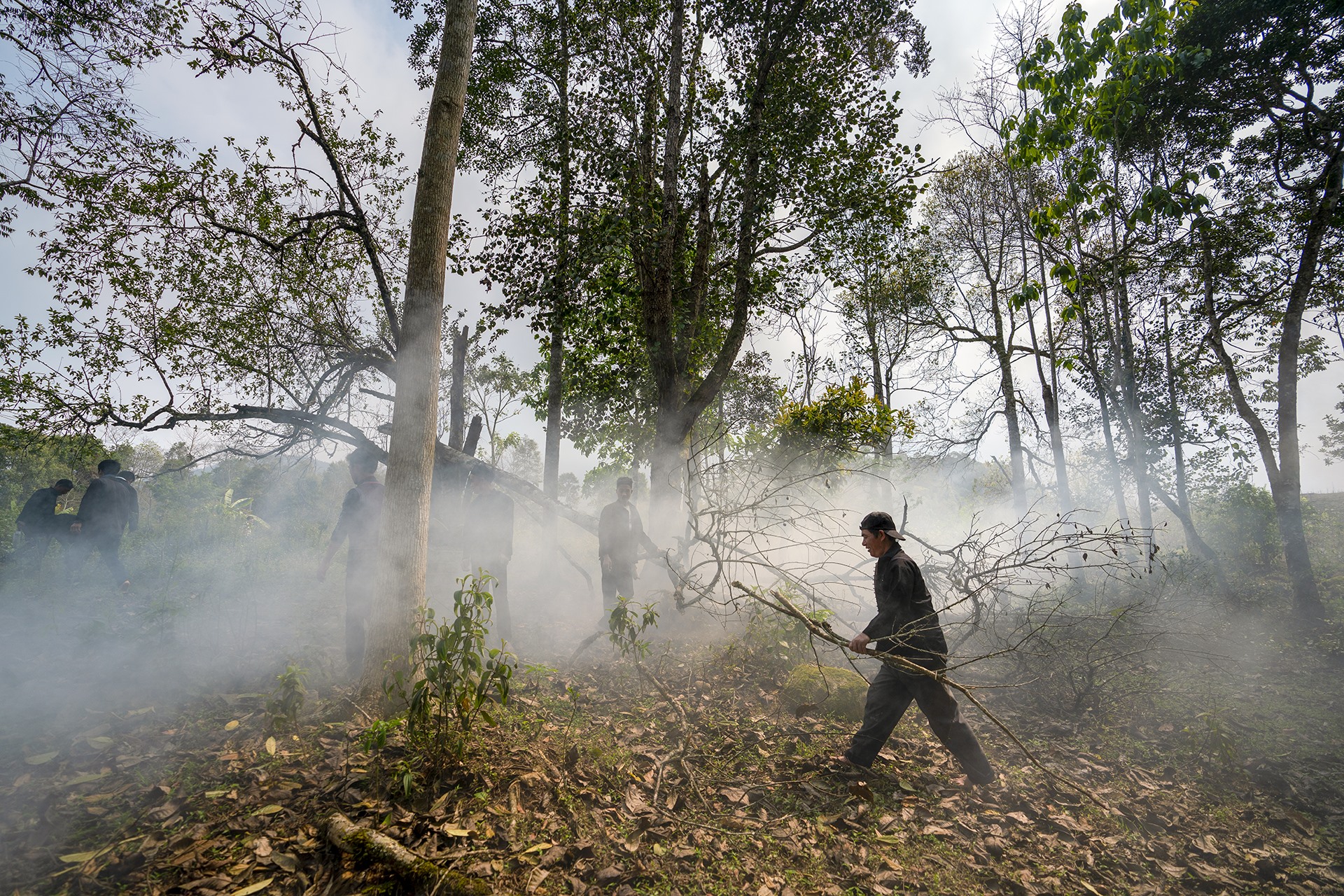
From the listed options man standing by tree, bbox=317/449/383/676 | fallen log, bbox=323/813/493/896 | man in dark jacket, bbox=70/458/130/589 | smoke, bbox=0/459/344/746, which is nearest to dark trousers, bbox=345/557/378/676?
man standing by tree, bbox=317/449/383/676

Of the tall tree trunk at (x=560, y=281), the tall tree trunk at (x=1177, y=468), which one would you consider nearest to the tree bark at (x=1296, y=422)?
the tall tree trunk at (x=1177, y=468)

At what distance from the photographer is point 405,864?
2.33m

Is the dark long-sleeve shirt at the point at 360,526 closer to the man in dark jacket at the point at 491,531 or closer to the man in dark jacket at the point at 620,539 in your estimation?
the man in dark jacket at the point at 491,531

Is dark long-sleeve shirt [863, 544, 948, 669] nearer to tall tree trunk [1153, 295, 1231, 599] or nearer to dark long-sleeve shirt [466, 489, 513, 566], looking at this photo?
dark long-sleeve shirt [466, 489, 513, 566]

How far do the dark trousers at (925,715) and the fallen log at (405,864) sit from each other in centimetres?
285

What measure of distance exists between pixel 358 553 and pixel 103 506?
167 inches

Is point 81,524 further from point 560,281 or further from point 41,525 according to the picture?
point 560,281

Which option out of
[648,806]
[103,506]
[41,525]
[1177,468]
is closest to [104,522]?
[103,506]

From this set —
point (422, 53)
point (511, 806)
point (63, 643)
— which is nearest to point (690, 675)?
point (511, 806)

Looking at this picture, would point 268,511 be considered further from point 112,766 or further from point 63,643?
point 112,766

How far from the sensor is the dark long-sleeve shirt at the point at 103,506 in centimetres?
689

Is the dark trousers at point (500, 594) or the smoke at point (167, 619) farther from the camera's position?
the dark trousers at point (500, 594)

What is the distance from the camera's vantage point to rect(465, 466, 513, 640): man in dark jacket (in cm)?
691

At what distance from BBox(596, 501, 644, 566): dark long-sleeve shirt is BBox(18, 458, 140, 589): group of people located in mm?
6126
